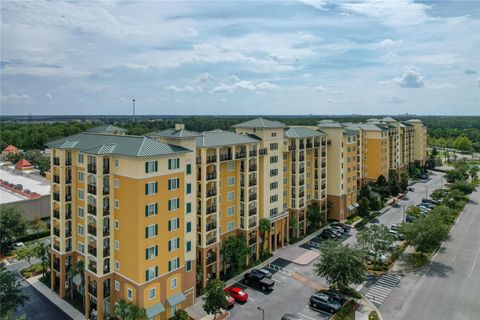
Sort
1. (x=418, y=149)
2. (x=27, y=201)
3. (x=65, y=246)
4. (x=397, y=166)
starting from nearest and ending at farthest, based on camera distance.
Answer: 1. (x=65, y=246)
2. (x=27, y=201)
3. (x=397, y=166)
4. (x=418, y=149)

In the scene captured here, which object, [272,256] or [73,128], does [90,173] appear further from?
[73,128]

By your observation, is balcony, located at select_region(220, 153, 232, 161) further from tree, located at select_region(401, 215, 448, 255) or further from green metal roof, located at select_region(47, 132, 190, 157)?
tree, located at select_region(401, 215, 448, 255)

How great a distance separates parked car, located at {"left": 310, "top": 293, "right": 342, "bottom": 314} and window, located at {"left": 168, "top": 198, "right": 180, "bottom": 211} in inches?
776

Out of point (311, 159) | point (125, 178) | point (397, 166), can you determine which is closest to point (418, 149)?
point (397, 166)

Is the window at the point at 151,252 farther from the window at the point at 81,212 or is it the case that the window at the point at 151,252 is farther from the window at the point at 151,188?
the window at the point at 81,212

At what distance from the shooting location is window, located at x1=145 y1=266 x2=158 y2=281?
1463 inches

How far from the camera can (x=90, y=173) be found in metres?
39.2

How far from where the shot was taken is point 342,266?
42469 millimetres

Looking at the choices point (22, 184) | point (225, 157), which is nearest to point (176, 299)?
point (225, 157)

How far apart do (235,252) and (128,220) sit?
17792 mm

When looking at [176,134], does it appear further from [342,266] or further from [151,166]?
[342,266]

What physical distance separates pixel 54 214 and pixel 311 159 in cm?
4590

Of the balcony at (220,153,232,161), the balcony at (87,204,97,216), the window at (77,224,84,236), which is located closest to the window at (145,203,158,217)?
the balcony at (87,204,97,216)

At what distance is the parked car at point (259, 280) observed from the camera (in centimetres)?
4609
